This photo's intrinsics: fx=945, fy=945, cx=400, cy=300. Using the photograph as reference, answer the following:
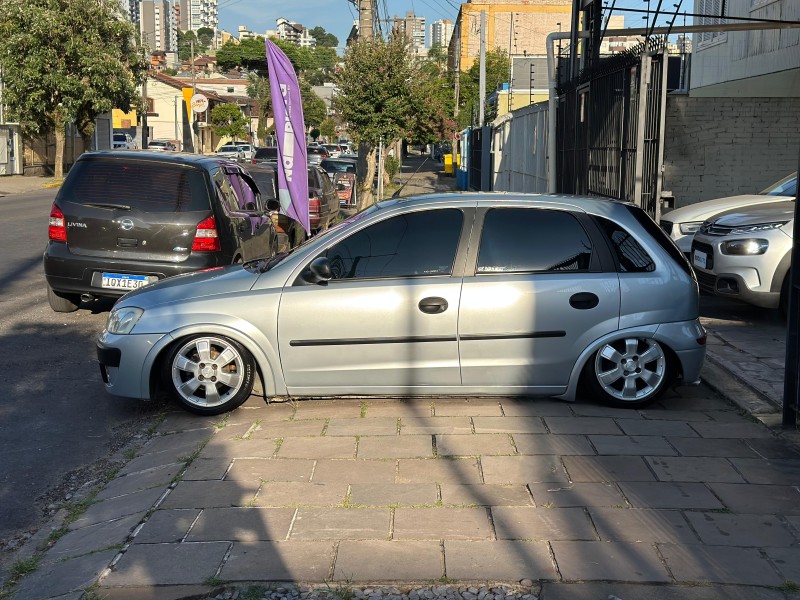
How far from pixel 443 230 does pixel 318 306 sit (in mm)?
1021

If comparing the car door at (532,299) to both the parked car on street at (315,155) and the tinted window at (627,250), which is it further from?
the parked car on street at (315,155)

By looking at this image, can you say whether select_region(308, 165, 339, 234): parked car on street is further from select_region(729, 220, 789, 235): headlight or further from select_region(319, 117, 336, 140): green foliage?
select_region(319, 117, 336, 140): green foliage

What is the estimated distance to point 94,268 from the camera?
9.45 metres

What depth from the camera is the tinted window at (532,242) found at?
6512 mm

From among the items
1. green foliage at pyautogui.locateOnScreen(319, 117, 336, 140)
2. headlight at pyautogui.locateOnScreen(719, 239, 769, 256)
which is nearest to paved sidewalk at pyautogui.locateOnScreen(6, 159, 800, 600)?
headlight at pyautogui.locateOnScreen(719, 239, 769, 256)

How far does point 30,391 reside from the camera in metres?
7.34

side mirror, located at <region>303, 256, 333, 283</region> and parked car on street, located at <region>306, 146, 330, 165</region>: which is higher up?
parked car on street, located at <region>306, 146, 330, 165</region>

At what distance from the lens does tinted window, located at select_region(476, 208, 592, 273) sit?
651cm

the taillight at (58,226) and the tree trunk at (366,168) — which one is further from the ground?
the tree trunk at (366,168)

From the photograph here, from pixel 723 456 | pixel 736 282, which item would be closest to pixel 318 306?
pixel 723 456

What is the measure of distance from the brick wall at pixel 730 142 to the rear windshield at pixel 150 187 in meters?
11.7

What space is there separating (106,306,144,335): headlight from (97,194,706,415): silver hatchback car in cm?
1

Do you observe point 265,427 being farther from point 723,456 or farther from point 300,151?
point 300,151

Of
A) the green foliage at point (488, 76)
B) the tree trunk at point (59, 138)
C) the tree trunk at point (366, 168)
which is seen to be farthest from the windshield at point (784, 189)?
the green foliage at point (488, 76)
